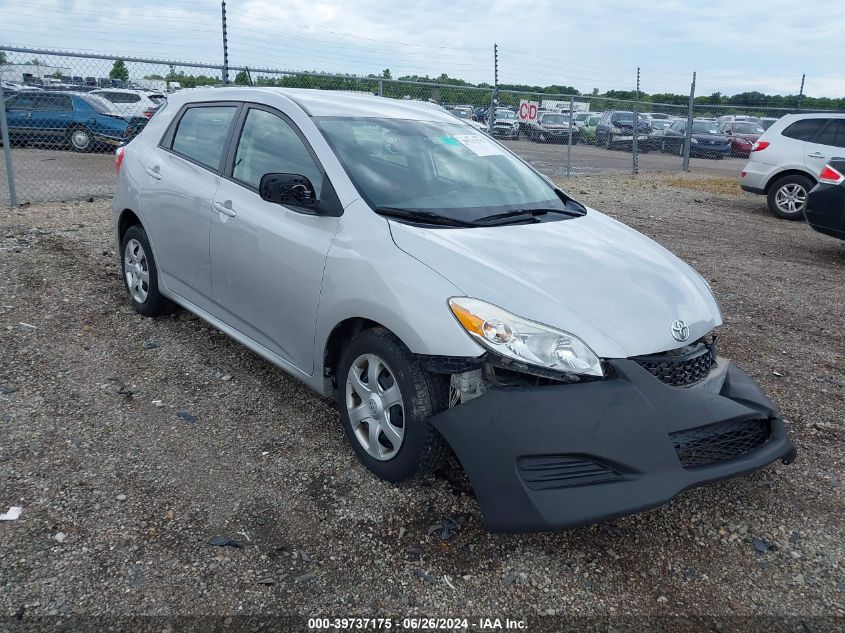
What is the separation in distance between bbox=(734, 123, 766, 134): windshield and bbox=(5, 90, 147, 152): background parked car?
22688mm

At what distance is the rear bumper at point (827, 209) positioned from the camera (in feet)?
26.8

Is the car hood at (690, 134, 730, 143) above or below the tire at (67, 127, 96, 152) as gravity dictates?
above

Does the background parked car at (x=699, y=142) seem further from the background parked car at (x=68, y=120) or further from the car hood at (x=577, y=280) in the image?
the car hood at (x=577, y=280)

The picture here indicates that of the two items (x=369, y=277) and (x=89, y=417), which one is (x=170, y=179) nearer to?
(x=89, y=417)

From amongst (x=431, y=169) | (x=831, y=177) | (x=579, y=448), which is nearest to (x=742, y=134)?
(x=831, y=177)

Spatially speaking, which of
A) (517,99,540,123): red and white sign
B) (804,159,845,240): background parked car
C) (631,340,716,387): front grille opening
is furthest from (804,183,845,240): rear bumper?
(517,99,540,123): red and white sign

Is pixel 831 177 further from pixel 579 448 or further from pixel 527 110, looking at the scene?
pixel 527 110

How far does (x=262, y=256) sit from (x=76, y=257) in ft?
13.3

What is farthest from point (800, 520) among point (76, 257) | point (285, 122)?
point (76, 257)

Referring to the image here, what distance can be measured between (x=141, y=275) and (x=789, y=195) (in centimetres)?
1063

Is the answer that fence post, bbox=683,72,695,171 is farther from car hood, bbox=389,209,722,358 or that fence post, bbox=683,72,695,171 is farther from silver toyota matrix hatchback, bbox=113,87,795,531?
car hood, bbox=389,209,722,358

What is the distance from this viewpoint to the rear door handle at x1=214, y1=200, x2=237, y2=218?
3.91 metres

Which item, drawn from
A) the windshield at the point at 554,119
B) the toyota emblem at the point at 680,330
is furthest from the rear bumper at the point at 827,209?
the windshield at the point at 554,119

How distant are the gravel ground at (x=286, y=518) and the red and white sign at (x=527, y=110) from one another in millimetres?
11751
